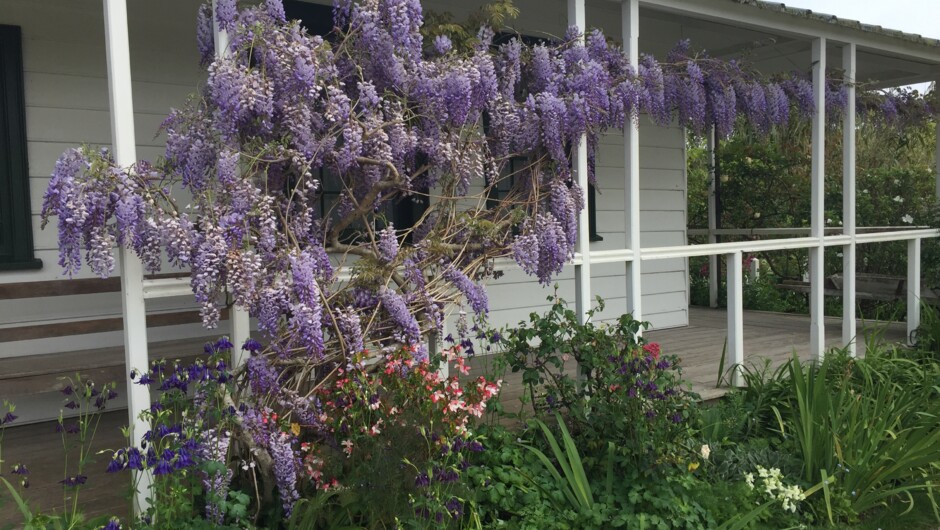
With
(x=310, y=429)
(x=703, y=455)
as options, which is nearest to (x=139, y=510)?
(x=310, y=429)

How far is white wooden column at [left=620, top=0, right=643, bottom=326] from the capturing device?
4340 millimetres

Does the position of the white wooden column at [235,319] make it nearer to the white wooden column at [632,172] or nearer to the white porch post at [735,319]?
the white wooden column at [632,172]

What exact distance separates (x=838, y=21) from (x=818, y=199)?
1281 millimetres

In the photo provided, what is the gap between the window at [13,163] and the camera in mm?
4266

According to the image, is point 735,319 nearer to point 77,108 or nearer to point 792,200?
point 77,108

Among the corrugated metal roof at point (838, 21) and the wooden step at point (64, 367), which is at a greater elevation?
the corrugated metal roof at point (838, 21)

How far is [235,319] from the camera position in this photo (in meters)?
3.17

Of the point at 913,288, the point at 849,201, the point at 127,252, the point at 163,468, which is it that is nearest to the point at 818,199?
the point at 849,201

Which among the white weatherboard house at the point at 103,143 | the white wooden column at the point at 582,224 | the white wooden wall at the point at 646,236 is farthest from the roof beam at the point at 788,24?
the white wooden wall at the point at 646,236

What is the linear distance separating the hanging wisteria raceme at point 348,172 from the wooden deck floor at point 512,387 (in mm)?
943

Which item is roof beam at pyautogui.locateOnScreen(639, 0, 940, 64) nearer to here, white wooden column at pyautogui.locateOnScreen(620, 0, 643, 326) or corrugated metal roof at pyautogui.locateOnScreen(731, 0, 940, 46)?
corrugated metal roof at pyautogui.locateOnScreen(731, 0, 940, 46)

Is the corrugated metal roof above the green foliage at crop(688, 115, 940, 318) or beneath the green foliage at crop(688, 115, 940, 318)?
above

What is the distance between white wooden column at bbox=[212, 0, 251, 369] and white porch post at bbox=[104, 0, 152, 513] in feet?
1.13

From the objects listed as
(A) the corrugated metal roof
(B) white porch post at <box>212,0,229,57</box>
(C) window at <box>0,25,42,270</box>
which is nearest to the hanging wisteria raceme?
(B) white porch post at <box>212,0,229,57</box>
